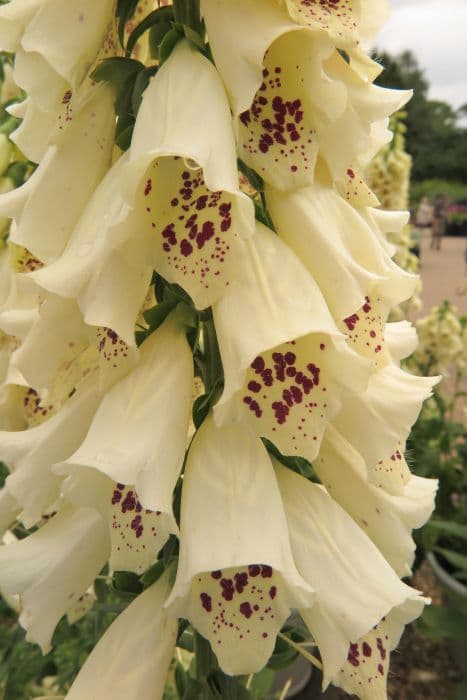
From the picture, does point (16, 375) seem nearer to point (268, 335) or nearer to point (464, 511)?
point (268, 335)

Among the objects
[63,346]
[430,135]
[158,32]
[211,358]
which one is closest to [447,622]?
[211,358]

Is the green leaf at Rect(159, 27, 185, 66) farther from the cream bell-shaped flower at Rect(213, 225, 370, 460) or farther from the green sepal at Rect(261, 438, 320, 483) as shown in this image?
the green sepal at Rect(261, 438, 320, 483)

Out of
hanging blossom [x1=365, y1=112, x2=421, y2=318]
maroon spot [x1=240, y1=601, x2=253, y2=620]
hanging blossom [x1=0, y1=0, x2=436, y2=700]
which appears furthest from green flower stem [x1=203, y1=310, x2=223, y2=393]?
hanging blossom [x1=365, y1=112, x2=421, y2=318]

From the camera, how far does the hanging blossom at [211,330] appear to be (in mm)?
578

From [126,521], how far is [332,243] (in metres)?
0.31

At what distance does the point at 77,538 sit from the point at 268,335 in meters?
0.33

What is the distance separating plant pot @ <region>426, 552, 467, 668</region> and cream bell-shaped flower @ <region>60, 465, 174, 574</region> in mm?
1849

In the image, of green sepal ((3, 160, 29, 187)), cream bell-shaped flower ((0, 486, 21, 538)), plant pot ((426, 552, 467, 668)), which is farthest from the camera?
plant pot ((426, 552, 467, 668))

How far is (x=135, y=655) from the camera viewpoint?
2.38 ft

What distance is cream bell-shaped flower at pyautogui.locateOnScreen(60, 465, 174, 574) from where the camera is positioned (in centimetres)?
62

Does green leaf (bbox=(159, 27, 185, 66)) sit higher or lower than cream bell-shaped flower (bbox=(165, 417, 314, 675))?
higher

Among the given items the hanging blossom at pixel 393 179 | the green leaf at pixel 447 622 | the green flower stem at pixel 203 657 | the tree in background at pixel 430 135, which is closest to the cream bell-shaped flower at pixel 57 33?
the green flower stem at pixel 203 657

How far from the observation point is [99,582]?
1189 mm

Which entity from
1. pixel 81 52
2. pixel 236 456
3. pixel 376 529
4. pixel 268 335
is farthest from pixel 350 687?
pixel 81 52
